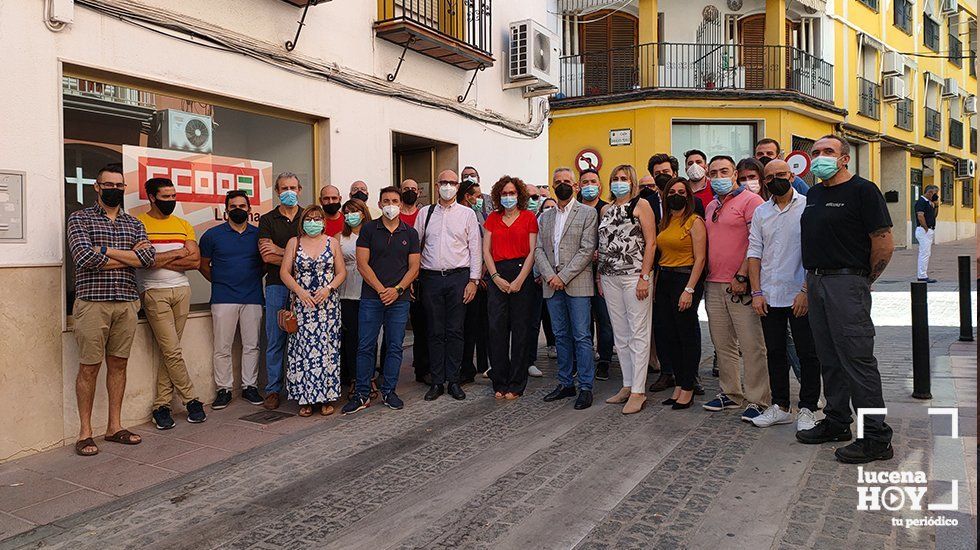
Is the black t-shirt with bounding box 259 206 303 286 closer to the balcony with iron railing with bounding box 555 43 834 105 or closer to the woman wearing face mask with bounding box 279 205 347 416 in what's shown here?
the woman wearing face mask with bounding box 279 205 347 416

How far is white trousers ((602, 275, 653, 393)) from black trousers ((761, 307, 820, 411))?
96 cm

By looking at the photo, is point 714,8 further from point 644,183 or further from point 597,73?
point 644,183

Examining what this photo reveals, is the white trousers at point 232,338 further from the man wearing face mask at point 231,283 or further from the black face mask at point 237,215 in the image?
the black face mask at point 237,215

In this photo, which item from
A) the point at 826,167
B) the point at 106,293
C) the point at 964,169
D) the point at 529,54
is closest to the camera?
the point at 826,167

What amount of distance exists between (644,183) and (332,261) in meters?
3.32

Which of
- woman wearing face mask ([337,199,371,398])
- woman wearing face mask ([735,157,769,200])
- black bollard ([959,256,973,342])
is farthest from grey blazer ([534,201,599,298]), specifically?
black bollard ([959,256,973,342])

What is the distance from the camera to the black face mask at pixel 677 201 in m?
5.69

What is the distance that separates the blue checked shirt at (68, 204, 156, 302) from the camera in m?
4.93

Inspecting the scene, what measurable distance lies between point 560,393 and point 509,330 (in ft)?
2.53

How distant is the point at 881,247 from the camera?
4.33 metres

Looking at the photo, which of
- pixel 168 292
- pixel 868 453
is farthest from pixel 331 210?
pixel 868 453

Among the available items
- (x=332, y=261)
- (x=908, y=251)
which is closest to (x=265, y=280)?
(x=332, y=261)

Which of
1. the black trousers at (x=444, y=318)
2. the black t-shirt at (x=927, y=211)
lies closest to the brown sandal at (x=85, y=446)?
the black trousers at (x=444, y=318)

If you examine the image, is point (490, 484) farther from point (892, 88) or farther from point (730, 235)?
point (892, 88)
